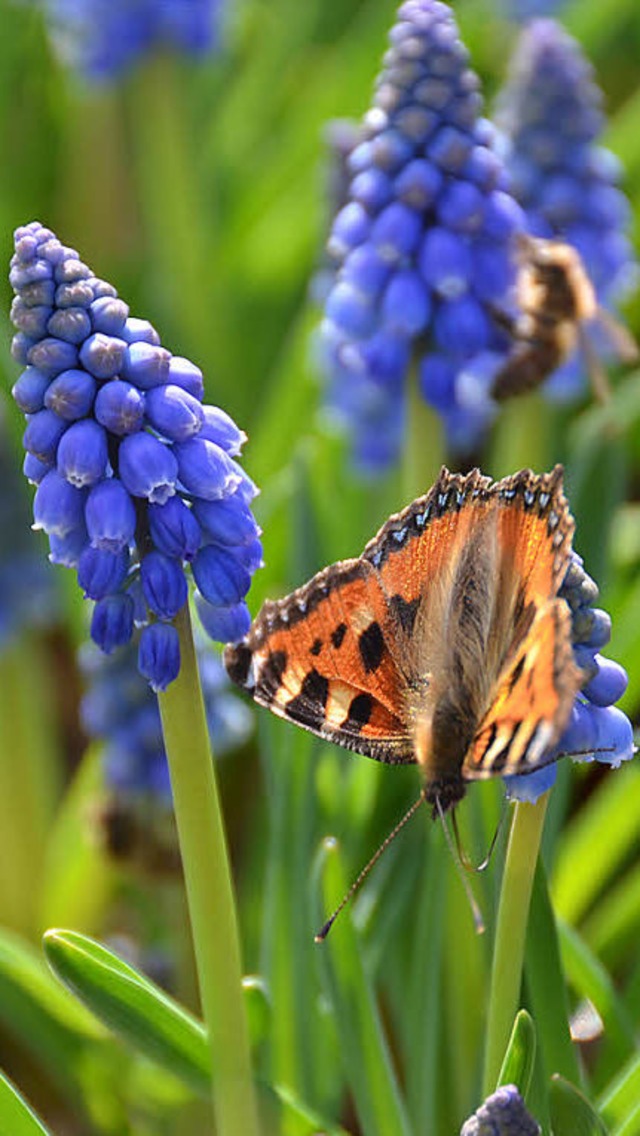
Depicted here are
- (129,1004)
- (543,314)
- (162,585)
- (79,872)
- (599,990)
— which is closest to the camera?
(162,585)

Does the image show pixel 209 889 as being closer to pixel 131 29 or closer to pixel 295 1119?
pixel 295 1119

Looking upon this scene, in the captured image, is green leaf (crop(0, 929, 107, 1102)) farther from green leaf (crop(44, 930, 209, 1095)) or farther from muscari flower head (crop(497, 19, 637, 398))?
muscari flower head (crop(497, 19, 637, 398))

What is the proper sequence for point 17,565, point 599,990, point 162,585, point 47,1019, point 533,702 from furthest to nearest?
point 17,565, point 47,1019, point 599,990, point 162,585, point 533,702

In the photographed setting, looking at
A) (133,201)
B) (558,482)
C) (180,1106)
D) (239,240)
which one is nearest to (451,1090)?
(180,1106)

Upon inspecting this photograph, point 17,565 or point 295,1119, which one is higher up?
point 17,565

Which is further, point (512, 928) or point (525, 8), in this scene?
point (525, 8)

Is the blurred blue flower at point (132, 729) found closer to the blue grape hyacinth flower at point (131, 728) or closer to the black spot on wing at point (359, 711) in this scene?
the blue grape hyacinth flower at point (131, 728)

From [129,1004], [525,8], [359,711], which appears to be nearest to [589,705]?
[359,711]
